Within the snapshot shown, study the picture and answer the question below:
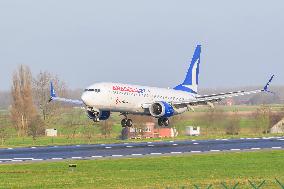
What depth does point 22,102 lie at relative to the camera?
579 feet

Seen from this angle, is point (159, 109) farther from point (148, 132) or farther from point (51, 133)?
point (51, 133)

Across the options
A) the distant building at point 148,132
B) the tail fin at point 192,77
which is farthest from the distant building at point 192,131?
the tail fin at point 192,77

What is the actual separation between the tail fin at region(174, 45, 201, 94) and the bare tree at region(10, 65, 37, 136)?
150 feet

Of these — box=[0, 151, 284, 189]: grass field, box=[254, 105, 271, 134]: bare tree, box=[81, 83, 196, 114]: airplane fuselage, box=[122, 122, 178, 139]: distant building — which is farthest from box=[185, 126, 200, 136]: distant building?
box=[0, 151, 284, 189]: grass field

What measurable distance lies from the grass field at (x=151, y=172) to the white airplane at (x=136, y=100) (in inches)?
909

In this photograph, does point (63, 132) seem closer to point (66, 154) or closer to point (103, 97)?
point (103, 97)

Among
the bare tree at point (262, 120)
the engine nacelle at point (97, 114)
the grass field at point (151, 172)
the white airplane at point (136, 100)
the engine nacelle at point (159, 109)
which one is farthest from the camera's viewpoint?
the bare tree at point (262, 120)

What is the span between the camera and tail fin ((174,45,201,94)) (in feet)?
395

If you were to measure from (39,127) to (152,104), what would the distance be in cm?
5648

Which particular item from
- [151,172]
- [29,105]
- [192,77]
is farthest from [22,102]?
[151,172]

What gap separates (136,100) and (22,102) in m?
79.6

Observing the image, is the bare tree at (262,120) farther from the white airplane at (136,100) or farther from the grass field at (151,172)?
the grass field at (151,172)

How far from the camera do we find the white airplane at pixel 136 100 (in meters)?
97.4

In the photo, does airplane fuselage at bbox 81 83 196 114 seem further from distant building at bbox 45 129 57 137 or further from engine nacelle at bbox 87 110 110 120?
distant building at bbox 45 129 57 137
